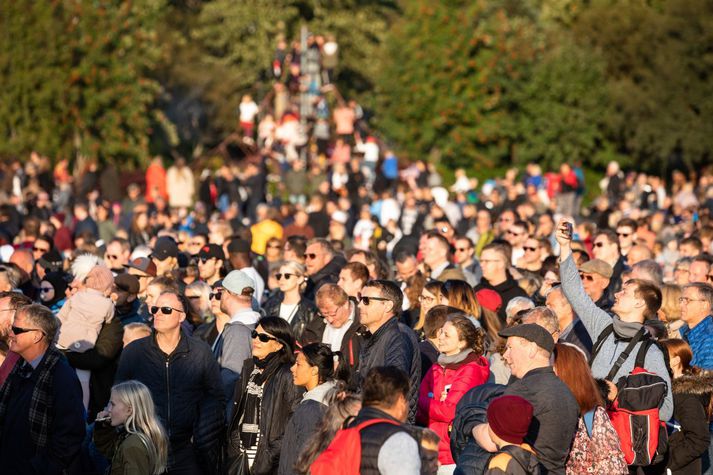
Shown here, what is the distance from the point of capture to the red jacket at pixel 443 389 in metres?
7.57

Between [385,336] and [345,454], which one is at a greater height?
[385,336]

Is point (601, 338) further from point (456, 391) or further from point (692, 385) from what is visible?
point (456, 391)

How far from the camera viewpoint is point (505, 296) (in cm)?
1080

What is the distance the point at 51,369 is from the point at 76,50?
3388cm

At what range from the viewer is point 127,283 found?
10.1 meters

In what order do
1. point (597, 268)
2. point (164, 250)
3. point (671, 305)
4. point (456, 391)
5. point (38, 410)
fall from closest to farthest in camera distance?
point (38, 410)
point (456, 391)
point (597, 268)
point (671, 305)
point (164, 250)

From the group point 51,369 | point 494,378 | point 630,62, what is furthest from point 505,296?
point 630,62

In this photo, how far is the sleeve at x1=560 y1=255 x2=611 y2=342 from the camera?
25.7ft

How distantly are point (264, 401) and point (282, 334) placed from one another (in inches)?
18.8

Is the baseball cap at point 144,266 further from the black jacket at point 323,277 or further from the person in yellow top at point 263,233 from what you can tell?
the person in yellow top at point 263,233

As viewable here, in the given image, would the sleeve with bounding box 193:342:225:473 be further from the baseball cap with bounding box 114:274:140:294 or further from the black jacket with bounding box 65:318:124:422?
the baseball cap with bounding box 114:274:140:294

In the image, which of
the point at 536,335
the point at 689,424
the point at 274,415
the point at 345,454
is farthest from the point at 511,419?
the point at 689,424

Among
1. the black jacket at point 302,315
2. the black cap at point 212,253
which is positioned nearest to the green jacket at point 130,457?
the black jacket at point 302,315

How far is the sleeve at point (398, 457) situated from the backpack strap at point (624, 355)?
7.64 ft
